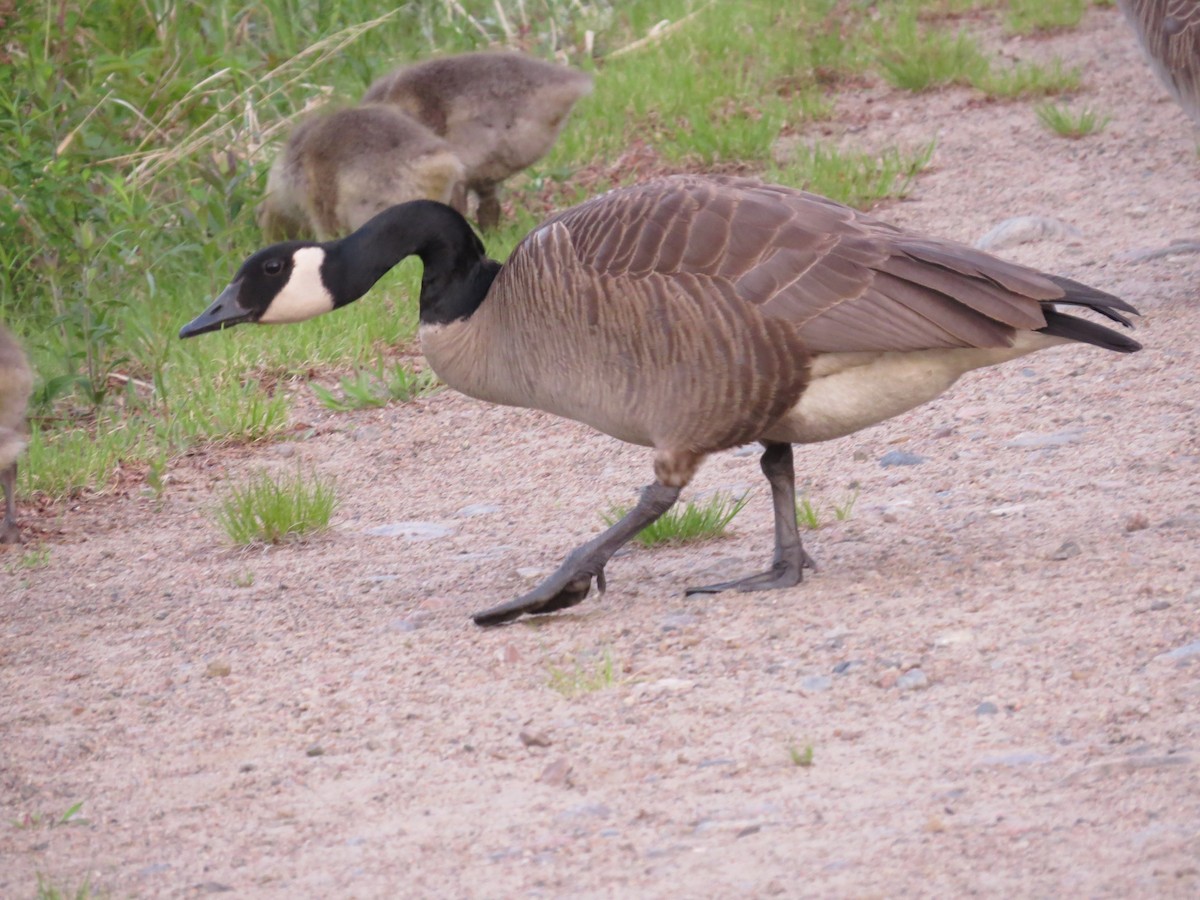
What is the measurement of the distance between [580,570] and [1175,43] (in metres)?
4.06

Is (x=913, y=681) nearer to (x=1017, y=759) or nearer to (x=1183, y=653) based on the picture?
(x=1017, y=759)

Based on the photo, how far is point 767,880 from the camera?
2875 mm

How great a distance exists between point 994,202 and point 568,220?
447 centimetres

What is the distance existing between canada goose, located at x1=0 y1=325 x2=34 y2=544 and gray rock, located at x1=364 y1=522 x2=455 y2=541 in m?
1.32

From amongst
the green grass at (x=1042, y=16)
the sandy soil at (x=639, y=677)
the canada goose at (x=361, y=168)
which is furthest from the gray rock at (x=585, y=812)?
the green grass at (x=1042, y=16)

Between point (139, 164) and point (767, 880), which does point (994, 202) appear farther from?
point (767, 880)

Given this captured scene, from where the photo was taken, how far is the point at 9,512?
19.5 ft

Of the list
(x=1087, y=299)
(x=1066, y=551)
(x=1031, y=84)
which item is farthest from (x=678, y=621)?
(x=1031, y=84)

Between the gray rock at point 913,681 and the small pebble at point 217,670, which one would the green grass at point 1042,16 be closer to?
the gray rock at point 913,681

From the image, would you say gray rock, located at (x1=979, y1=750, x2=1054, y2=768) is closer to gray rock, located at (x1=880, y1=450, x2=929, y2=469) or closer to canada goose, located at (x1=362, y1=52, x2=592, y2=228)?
gray rock, located at (x1=880, y1=450, x2=929, y2=469)

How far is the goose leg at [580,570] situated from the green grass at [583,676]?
35 cm

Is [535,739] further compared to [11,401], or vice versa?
[11,401]

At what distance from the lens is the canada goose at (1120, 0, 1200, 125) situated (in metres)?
6.84

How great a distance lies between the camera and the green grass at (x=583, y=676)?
3.95m
